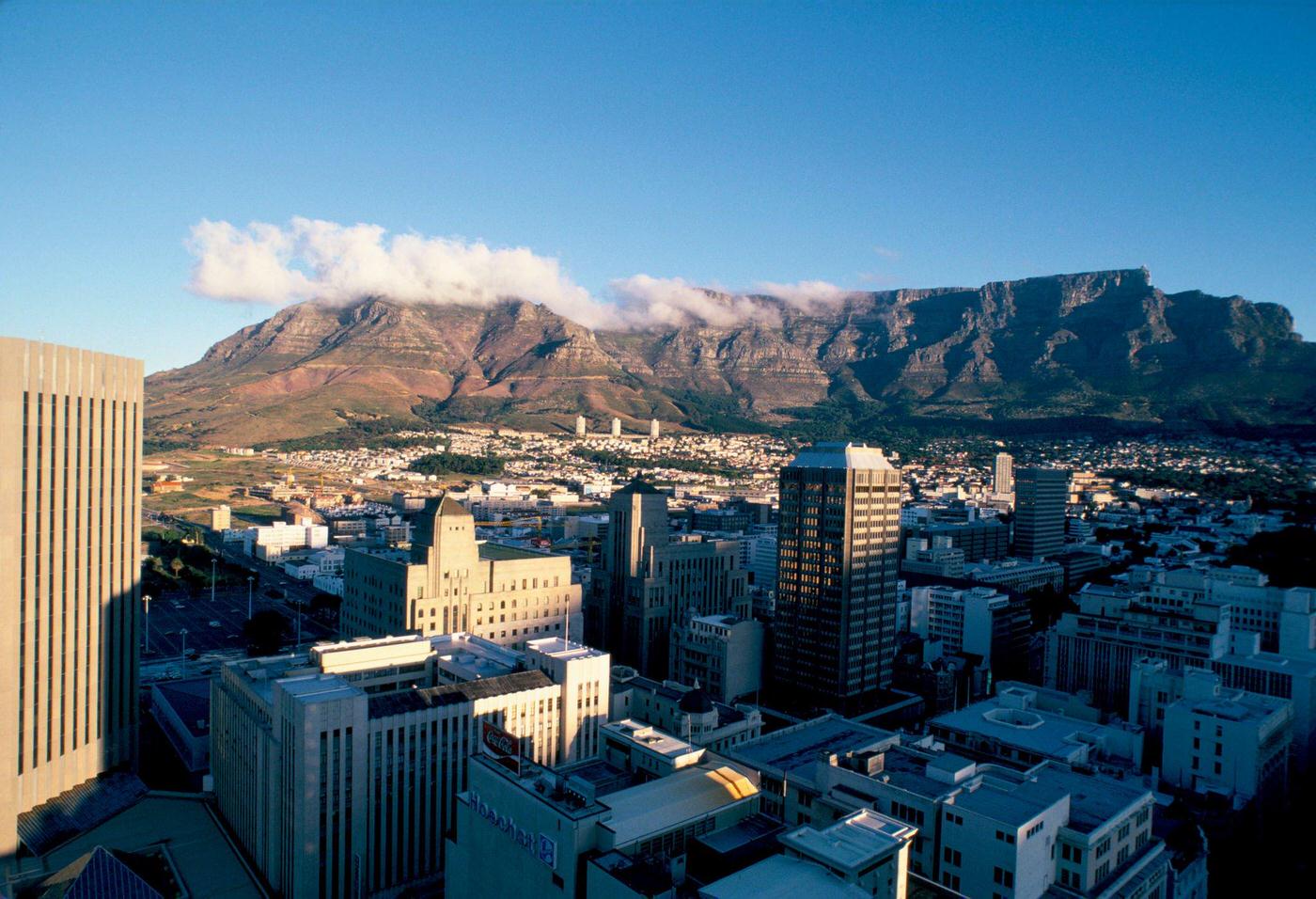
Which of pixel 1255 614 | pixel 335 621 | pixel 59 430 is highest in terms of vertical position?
pixel 59 430

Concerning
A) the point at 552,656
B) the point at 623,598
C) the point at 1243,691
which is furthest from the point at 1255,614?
the point at 552,656

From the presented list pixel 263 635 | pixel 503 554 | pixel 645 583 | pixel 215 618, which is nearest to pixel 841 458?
pixel 645 583

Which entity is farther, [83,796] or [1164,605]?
[1164,605]

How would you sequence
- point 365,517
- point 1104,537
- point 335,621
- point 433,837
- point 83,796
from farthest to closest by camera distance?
Answer: 1. point 365,517
2. point 1104,537
3. point 335,621
4. point 83,796
5. point 433,837

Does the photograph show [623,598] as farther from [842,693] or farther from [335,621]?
[335,621]

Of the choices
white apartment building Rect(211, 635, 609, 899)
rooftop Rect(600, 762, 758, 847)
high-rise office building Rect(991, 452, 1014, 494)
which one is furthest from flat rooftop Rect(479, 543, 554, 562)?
high-rise office building Rect(991, 452, 1014, 494)

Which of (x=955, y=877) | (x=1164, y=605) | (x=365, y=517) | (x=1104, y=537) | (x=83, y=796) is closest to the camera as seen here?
(x=955, y=877)
